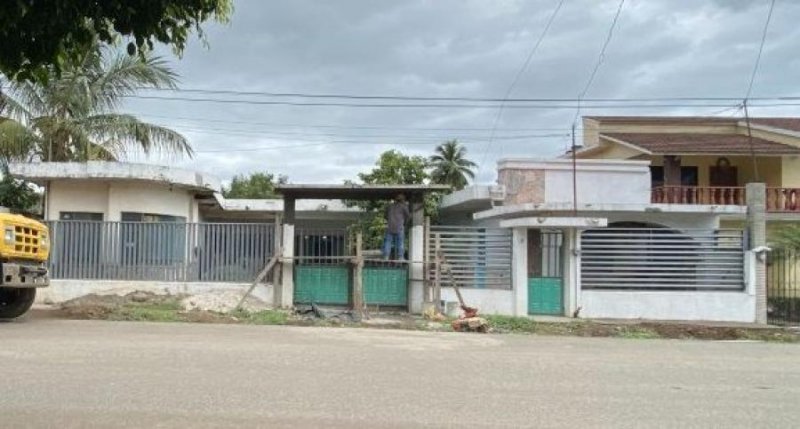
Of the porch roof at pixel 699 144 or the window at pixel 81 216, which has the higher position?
the porch roof at pixel 699 144

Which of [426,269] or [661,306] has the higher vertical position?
[426,269]

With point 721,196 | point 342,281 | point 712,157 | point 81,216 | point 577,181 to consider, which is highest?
point 712,157

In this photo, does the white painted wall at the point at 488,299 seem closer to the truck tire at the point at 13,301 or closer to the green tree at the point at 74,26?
the truck tire at the point at 13,301

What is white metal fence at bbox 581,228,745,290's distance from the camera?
20.7 metres

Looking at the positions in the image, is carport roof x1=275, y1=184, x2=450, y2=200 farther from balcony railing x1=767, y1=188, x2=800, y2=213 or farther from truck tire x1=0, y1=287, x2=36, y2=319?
balcony railing x1=767, y1=188, x2=800, y2=213

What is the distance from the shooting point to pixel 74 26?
15.3 feet

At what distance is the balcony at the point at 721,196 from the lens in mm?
29703

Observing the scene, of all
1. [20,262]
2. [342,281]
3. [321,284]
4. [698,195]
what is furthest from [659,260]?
[20,262]

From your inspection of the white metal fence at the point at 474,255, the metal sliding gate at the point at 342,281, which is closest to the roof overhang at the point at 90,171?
the metal sliding gate at the point at 342,281

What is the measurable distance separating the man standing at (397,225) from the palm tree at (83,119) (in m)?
7.79

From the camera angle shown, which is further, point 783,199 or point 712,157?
point 712,157

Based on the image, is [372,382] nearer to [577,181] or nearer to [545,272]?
[545,272]

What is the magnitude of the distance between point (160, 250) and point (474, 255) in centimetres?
791

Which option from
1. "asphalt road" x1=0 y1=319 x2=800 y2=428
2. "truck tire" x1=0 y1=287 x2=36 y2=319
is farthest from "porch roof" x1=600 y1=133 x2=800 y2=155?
"truck tire" x1=0 y1=287 x2=36 y2=319
